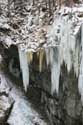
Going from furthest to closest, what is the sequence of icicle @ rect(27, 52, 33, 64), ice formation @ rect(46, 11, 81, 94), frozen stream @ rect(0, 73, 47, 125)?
frozen stream @ rect(0, 73, 47, 125) → icicle @ rect(27, 52, 33, 64) → ice formation @ rect(46, 11, 81, 94)

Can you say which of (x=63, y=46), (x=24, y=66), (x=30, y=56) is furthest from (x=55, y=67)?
(x=24, y=66)

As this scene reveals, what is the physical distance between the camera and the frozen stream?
23.6 ft

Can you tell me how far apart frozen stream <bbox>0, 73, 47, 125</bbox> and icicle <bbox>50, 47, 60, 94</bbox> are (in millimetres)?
959

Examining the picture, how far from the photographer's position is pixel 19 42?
7.75m

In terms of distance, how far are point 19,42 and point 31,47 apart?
469 mm

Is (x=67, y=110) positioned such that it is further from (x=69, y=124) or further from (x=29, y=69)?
(x=29, y=69)

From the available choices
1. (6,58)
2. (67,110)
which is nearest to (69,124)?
(67,110)

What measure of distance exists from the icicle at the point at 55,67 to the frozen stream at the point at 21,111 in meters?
0.96

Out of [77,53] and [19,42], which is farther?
[19,42]

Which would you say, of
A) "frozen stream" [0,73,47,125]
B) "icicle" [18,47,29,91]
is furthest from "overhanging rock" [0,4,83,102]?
"frozen stream" [0,73,47,125]

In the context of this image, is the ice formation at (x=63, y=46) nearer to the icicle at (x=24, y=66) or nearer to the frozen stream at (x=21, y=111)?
the icicle at (x=24, y=66)

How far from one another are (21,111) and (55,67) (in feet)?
4.98

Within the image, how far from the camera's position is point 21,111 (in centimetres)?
742

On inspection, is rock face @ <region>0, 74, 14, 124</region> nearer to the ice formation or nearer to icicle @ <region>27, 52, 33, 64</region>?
icicle @ <region>27, 52, 33, 64</region>
